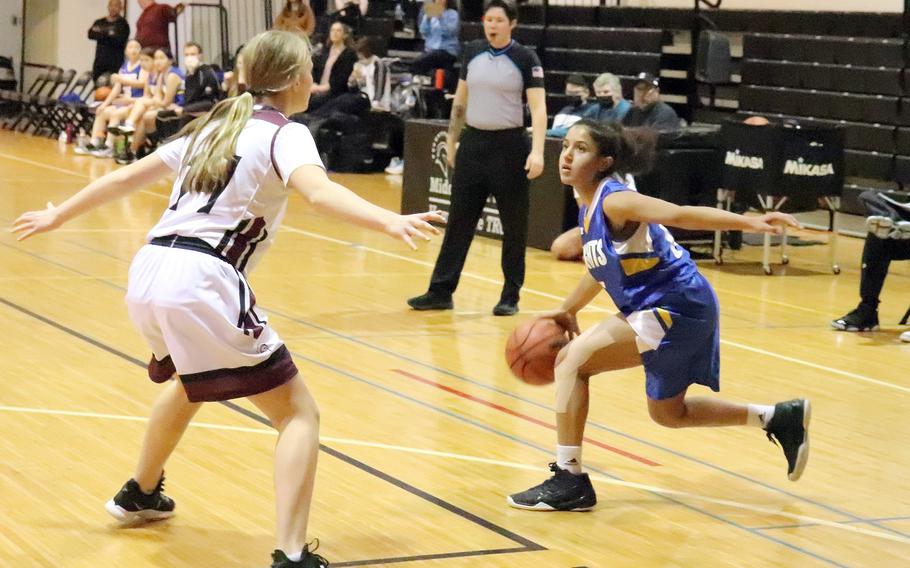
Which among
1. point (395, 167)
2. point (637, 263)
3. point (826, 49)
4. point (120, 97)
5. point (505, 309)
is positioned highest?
point (826, 49)

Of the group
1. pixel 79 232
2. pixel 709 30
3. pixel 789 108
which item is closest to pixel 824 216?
pixel 789 108

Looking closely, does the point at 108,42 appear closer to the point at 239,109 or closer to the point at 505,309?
the point at 505,309

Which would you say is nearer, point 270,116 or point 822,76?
point 270,116

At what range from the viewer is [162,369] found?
4.14m

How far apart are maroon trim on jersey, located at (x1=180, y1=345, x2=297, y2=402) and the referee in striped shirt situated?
15.2 feet

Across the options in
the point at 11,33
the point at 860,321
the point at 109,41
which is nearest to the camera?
the point at 860,321

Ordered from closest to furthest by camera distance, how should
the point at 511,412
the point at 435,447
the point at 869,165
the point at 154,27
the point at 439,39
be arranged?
1. the point at 435,447
2. the point at 511,412
3. the point at 869,165
4. the point at 439,39
5. the point at 154,27

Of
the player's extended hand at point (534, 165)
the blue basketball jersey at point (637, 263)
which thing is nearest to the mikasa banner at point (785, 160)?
the player's extended hand at point (534, 165)

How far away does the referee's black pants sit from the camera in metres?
8.52

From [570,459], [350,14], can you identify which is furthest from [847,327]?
[350,14]

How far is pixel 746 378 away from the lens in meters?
7.27

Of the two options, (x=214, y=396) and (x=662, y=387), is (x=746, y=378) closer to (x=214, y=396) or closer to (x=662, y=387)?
(x=662, y=387)

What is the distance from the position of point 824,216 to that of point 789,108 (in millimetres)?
1235

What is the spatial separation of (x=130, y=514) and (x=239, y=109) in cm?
141
